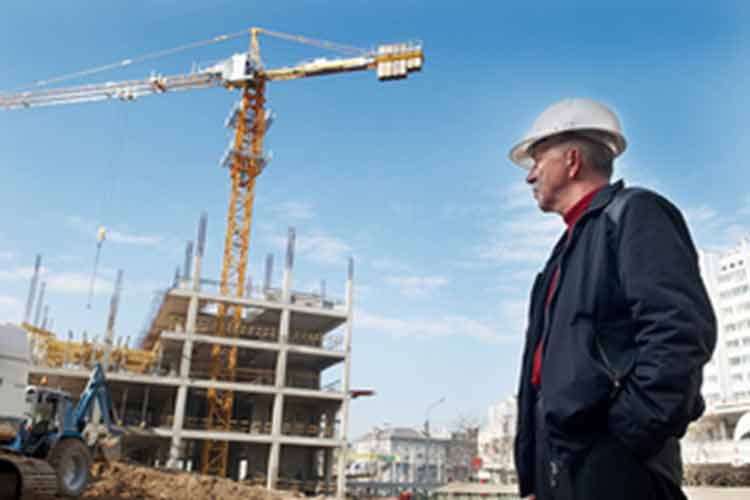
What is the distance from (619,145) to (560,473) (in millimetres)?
1076

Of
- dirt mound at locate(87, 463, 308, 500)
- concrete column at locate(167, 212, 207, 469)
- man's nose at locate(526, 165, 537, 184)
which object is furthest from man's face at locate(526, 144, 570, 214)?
concrete column at locate(167, 212, 207, 469)

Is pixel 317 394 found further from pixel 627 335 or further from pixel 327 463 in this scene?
pixel 627 335

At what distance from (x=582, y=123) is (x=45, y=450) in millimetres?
13760

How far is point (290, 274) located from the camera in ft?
121

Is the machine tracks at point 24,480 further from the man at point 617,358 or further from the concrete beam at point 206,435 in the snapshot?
the concrete beam at point 206,435

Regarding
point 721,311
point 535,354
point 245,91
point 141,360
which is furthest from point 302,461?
point 721,311

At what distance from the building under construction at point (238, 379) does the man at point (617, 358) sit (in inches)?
1259

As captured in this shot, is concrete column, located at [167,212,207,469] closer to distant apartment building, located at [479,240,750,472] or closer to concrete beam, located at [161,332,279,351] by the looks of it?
concrete beam, located at [161,332,279,351]

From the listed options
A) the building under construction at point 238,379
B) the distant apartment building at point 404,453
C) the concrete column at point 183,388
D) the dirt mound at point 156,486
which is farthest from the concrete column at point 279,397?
the distant apartment building at point 404,453

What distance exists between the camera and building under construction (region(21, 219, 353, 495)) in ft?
105

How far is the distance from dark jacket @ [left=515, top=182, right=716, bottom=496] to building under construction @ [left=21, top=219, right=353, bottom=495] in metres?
32.1

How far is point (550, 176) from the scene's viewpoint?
2090mm

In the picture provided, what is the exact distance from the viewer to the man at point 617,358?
5.10ft

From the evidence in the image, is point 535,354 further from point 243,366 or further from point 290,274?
point 243,366
